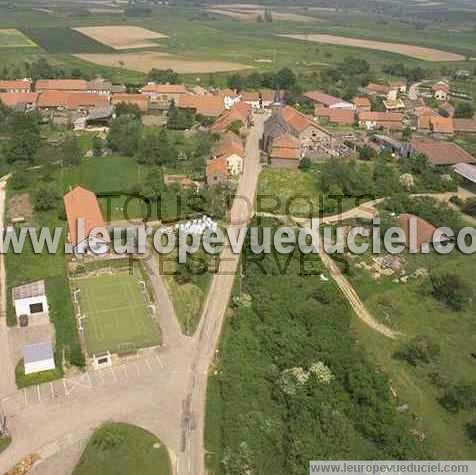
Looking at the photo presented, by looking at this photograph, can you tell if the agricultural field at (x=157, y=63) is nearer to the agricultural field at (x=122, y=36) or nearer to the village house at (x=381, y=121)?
the agricultural field at (x=122, y=36)

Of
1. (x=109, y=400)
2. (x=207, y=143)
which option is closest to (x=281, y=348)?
(x=109, y=400)

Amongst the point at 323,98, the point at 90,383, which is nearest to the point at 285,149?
the point at 323,98

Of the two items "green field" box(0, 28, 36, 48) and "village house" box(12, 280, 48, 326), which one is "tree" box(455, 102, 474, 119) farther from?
"green field" box(0, 28, 36, 48)

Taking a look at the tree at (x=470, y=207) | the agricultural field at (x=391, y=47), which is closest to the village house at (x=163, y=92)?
the tree at (x=470, y=207)

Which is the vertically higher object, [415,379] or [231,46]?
[231,46]

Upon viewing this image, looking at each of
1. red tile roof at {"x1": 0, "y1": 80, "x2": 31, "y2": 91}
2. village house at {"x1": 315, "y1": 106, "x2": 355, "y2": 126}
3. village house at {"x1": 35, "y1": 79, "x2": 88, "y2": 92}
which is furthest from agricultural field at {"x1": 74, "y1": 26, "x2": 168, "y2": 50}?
village house at {"x1": 315, "y1": 106, "x2": 355, "y2": 126}

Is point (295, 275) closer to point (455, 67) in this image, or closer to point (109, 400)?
point (109, 400)

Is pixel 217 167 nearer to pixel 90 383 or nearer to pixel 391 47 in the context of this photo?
pixel 90 383
